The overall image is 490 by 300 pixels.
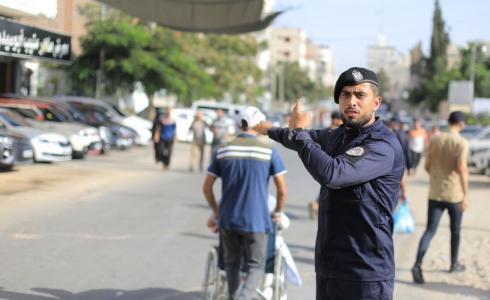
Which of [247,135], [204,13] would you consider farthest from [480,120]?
[247,135]

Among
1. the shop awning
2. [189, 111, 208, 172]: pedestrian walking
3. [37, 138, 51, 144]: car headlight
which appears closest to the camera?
the shop awning

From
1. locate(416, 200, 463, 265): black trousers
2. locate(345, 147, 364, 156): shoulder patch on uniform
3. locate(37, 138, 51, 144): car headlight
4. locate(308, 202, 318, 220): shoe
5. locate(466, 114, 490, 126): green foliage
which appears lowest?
locate(308, 202, 318, 220): shoe

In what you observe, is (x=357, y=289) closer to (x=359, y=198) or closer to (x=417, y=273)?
(x=359, y=198)

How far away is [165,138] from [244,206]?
616 inches

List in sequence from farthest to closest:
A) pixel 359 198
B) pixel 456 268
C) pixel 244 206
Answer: pixel 456 268 → pixel 244 206 → pixel 359 198

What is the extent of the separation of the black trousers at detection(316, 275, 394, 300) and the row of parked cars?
8.59 m

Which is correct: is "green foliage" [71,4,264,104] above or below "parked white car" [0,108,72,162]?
above

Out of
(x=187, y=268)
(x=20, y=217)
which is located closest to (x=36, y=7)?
(x=20, y=217)

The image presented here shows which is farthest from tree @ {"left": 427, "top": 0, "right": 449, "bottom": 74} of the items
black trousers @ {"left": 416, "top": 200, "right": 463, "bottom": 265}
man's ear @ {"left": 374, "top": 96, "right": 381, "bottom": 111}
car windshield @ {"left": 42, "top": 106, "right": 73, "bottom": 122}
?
man's ear @ {"left": 374, "top": 96, "right": 381, "bottom": 111}

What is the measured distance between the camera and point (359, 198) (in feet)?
12.9

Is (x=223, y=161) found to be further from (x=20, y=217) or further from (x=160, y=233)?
(x=20, y=217)

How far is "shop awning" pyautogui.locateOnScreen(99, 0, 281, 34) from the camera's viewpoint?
11375mm

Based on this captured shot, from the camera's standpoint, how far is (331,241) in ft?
13.3

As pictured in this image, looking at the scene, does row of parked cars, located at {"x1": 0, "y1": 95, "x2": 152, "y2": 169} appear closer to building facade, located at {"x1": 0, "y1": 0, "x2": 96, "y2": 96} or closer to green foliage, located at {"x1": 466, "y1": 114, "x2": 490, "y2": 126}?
building facade, located at {"x1": 0, "y1": 0, "x2": 96, "y2": 96}
